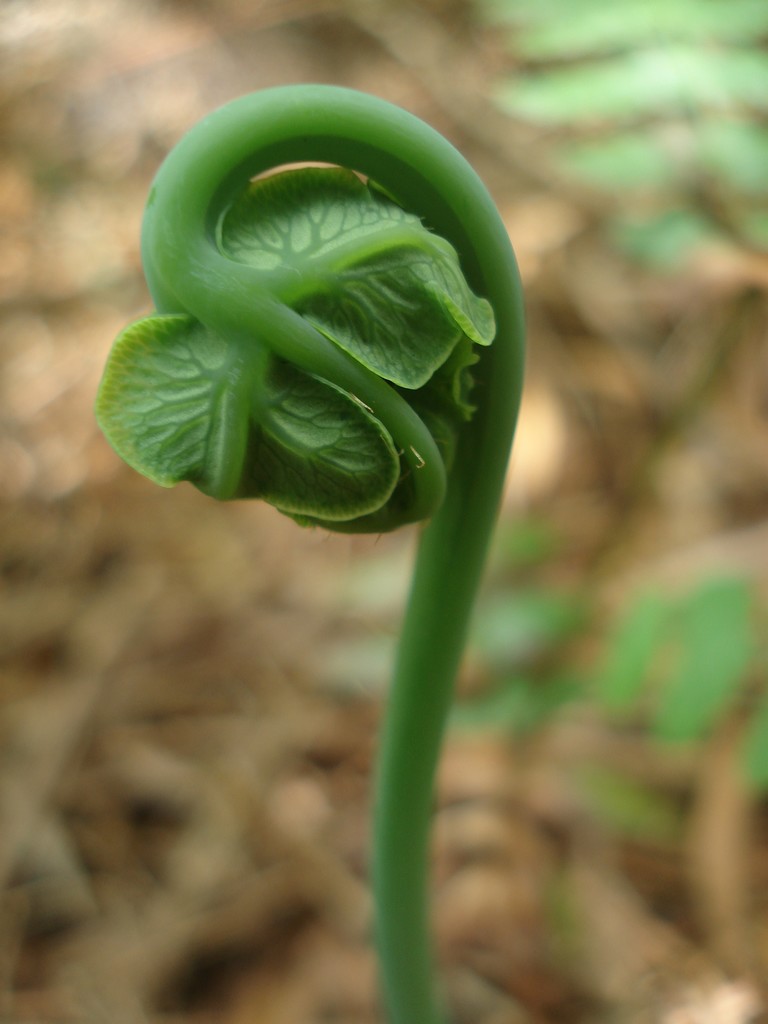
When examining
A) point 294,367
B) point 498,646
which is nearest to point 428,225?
point 294,367

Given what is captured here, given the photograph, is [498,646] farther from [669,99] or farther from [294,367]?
[294,367]

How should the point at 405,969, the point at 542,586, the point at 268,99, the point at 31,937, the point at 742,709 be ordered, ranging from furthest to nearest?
the point at 542,586, the point at 742,709, the point at 31,937, the point at 405,969, the point at 268,99

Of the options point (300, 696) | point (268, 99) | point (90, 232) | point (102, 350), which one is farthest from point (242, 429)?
point (90, 232)

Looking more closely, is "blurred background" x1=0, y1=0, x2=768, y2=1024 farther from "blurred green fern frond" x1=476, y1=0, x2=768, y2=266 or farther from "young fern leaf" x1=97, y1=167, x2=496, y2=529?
"young fern leaf" x1=97, y1=167, x2=496, y2=529

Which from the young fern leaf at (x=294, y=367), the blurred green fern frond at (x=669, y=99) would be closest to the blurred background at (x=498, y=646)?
the blurred green fern frond at (x=669, y=99)

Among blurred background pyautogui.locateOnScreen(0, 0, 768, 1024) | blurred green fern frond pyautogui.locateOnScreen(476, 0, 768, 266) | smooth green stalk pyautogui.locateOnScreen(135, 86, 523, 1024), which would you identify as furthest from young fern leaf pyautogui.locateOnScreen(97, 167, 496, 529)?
blurred green fern frond pyautogui.locateOnScreen(476, 0, 768, 266)

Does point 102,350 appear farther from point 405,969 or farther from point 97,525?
point 405,969
